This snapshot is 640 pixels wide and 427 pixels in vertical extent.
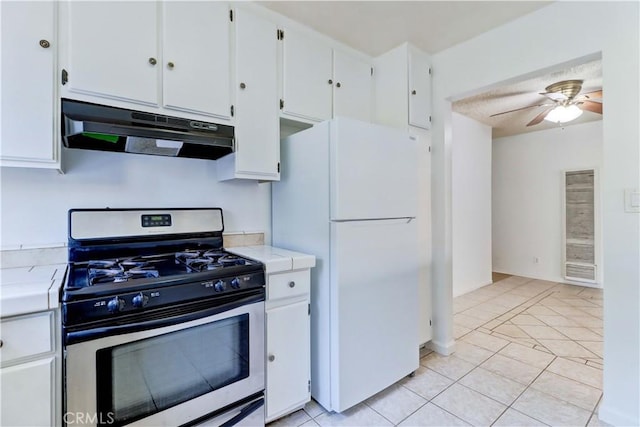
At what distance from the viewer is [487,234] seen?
5.05 metres

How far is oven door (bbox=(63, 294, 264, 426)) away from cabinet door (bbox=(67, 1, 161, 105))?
1128 millimetres

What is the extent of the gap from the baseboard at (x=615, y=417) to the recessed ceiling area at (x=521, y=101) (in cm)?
218

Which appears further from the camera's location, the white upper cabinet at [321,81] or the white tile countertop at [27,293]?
the white upper cabinet at [321,81]

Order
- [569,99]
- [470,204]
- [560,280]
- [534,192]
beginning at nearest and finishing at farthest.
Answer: [569,99], [470,204], [560,280], [534,192]

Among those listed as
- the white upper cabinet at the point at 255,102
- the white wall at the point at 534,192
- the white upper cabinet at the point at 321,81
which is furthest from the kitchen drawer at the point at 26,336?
the white wall at the point at 534,192

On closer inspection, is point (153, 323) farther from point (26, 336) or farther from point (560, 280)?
point (560, 280)

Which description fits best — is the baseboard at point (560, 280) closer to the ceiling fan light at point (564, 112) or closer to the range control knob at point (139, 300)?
the ceiling fan light at point (564, 112)

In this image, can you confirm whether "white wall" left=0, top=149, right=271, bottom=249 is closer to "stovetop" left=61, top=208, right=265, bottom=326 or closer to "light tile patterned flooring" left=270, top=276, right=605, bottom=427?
"stovetop" left=61, top=208, right=265, bottom=326

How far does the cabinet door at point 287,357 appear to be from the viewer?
1.66 m

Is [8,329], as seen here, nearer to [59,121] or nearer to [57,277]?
[57,277]

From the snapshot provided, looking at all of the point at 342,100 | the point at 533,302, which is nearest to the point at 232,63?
Result: the point at 342,100

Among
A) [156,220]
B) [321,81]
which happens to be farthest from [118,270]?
[321,81]

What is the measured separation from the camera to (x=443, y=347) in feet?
8.54

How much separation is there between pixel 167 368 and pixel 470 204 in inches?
182
